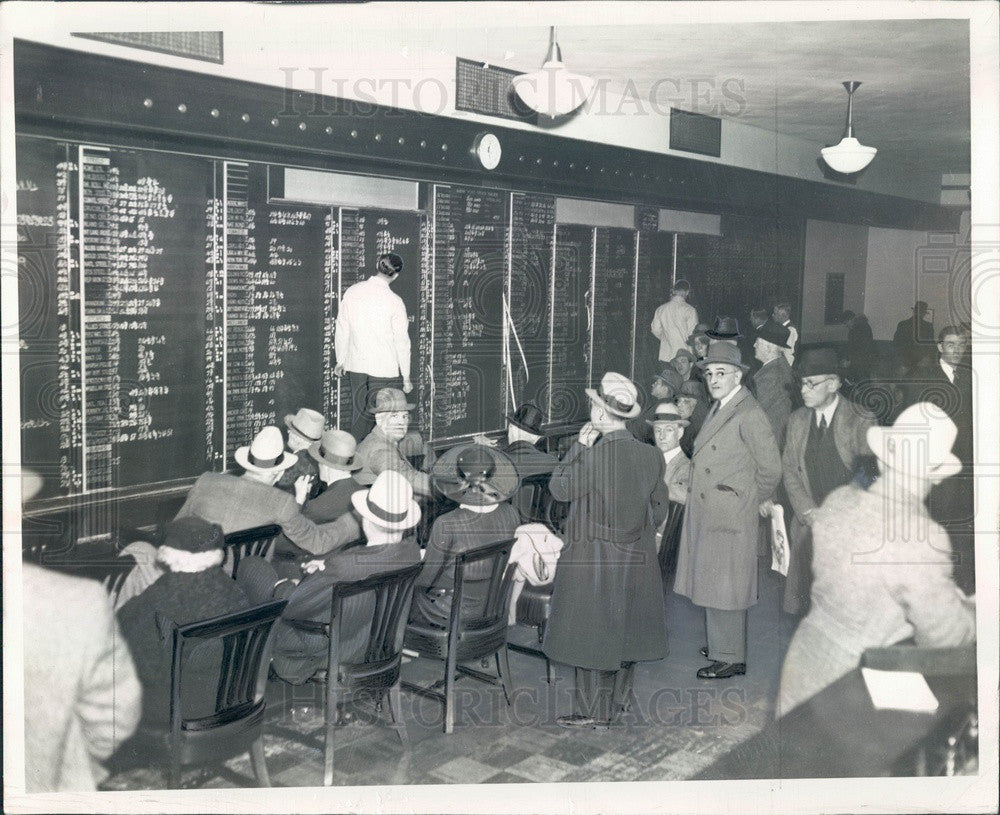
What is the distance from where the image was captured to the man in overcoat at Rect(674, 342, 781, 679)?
5184 mm

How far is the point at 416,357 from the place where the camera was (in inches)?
222

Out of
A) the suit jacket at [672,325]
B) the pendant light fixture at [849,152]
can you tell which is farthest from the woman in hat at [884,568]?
the pendant light fixture at [849,152]

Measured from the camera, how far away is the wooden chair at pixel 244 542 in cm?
480

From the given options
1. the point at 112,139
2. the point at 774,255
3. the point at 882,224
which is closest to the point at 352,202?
the point at 112,139

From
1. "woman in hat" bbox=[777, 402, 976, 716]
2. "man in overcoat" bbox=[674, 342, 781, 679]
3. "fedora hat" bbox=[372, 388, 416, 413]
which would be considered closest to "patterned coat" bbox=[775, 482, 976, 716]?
"woman in hat" bbox=[777, 402, 976, 716]

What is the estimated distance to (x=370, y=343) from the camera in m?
5.39

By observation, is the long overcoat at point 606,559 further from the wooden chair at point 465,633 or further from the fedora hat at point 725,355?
the fedora hat at point 725,355

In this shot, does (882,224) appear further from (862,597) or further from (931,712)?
(931,712)

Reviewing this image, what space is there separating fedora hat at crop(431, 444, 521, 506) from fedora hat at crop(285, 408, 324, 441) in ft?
1.96

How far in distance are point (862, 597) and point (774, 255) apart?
1669mm

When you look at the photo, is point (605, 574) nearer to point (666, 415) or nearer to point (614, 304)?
point (666, 415)

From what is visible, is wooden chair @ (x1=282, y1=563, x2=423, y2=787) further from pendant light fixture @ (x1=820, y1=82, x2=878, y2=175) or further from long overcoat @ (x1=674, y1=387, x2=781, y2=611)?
pendant light fixture @ (x1=820, y1=82, x2=878, y2=175)

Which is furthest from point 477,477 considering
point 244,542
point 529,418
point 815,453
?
point 815,453

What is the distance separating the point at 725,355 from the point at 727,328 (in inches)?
5.3
